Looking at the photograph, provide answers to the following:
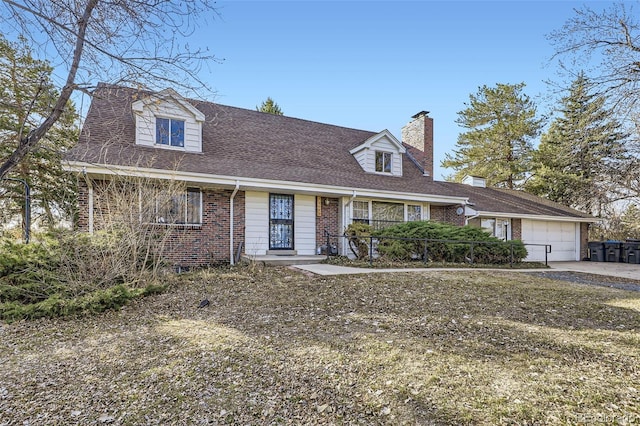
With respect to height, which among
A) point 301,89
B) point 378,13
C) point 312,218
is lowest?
point 312,218

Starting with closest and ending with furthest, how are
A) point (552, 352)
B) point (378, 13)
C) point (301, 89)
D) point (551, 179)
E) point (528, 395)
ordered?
point (528, 395)
point (552, 352)
point (378, 13)
point (301, 89)
point (551, 179)

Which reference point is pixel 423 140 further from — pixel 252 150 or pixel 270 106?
pixel 270 106

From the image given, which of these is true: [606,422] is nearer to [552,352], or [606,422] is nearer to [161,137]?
[552,352]

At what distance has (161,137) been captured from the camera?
10.4 meters

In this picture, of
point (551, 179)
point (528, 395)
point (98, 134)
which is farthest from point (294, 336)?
point (551, 179)

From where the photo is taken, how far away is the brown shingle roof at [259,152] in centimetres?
942

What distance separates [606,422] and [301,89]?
1084 cm

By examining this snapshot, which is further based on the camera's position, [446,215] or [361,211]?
[446,215]

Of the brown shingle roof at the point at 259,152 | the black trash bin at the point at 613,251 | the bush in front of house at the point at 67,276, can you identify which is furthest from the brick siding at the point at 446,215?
the bush in front of house at the point at 67,276

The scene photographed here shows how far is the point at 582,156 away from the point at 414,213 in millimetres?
10289

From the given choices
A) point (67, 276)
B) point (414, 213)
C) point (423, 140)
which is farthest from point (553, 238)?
point (67, 276)

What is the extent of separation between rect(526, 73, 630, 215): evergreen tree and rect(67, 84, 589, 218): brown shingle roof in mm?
2426

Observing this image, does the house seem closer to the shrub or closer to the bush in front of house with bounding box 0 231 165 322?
the shrub

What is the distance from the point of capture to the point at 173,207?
9.29 m
